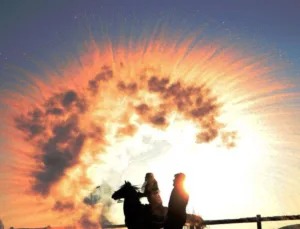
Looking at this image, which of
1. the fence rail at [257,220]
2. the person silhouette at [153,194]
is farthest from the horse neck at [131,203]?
the fence rail at [257,220]

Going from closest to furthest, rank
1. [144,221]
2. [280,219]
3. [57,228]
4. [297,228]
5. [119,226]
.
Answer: [144,221], [280,219], [119,226], [57,228], [297,228]

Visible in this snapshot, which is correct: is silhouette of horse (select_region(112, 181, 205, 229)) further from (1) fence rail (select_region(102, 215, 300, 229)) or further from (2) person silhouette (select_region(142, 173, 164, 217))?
(1) fence rail (select_region(102, 215, 300, 229))

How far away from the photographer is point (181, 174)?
26.5ft

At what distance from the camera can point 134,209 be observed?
8766 millimetres

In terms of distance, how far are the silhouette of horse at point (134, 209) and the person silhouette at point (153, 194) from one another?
0.63 ft

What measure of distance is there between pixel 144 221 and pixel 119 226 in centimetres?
694

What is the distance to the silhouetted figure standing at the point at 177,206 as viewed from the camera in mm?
7875

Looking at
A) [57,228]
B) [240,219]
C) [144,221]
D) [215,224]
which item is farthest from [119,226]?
[144,221]

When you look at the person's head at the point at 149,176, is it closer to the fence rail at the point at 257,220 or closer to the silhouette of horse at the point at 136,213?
the silhouette of horse at the point at 136,213

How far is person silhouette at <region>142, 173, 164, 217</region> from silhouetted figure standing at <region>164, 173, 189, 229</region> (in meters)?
0.78

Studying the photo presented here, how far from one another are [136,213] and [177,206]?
4.37 ft

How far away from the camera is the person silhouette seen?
347 inches

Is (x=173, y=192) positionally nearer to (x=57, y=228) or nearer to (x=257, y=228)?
(x=257, y=228)

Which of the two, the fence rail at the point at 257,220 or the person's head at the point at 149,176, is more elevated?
the person's head at the point at 149,176
